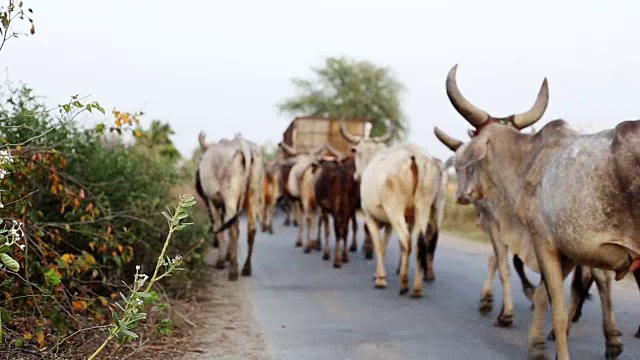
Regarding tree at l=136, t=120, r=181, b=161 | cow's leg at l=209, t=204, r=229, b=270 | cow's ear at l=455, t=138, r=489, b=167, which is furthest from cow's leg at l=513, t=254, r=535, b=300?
tree at l=136, t=120, r=181, b=161

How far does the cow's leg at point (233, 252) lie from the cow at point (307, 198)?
3083mm

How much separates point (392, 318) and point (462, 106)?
243cm

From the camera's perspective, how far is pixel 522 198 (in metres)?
6.34

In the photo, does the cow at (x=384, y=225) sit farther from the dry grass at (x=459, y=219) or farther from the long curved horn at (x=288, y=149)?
the long curved horn at (x=288, y=149)

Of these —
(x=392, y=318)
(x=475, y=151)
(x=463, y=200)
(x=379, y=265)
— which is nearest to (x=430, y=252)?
(x=379, y=265)

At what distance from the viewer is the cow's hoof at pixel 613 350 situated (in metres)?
6.75

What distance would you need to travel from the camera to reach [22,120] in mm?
7305

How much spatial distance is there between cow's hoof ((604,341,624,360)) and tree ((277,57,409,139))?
28570 millimetres

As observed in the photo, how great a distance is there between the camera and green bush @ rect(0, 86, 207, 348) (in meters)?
6.08

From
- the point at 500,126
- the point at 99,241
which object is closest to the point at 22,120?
the point at 99,241

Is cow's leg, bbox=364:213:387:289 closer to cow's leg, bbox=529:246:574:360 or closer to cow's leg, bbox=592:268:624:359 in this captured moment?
cow's leg, bbox=592:268:624:359

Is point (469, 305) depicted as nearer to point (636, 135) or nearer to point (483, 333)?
point (483, 333)

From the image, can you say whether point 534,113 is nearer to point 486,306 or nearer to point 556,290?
point 556,290

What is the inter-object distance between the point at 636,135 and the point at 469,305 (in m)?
4.60
